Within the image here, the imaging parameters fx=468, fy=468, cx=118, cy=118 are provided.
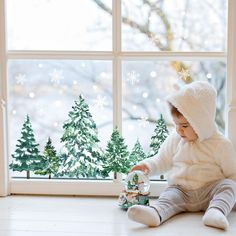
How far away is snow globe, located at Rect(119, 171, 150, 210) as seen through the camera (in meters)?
1.74

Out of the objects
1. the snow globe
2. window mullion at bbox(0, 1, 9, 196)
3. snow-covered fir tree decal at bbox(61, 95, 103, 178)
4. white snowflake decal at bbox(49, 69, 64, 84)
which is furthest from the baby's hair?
window mullion at bbox(0, 1, 9, 196)

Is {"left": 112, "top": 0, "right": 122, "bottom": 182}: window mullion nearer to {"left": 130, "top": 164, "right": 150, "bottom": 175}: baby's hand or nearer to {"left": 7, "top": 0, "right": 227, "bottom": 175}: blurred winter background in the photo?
{"left": 7, "top": 0, "right": 227, "bottom": 175}: blurred winter background

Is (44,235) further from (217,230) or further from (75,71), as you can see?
(75,71)

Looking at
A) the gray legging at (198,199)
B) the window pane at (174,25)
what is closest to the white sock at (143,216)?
the gray legging at (198,199)

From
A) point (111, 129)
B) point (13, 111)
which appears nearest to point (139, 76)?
point (111, 129)

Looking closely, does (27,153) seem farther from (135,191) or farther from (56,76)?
(135,191)

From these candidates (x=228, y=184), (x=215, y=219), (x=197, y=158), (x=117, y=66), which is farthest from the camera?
(x=117, y=66)

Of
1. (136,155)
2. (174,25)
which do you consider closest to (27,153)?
(136,155)

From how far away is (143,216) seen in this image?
5.06ft

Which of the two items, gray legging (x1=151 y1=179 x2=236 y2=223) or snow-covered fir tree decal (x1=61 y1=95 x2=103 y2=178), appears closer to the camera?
gray legging (x1=151 y1=179 x2=236 y2=223)

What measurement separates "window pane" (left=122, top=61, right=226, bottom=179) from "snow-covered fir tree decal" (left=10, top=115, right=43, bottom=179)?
387 mm

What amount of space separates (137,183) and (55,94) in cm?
55

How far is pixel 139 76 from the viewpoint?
1.97m

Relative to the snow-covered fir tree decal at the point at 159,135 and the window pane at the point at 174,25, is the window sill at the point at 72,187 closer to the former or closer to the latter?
the snow-covered fir tree decal at the point at 159,135
